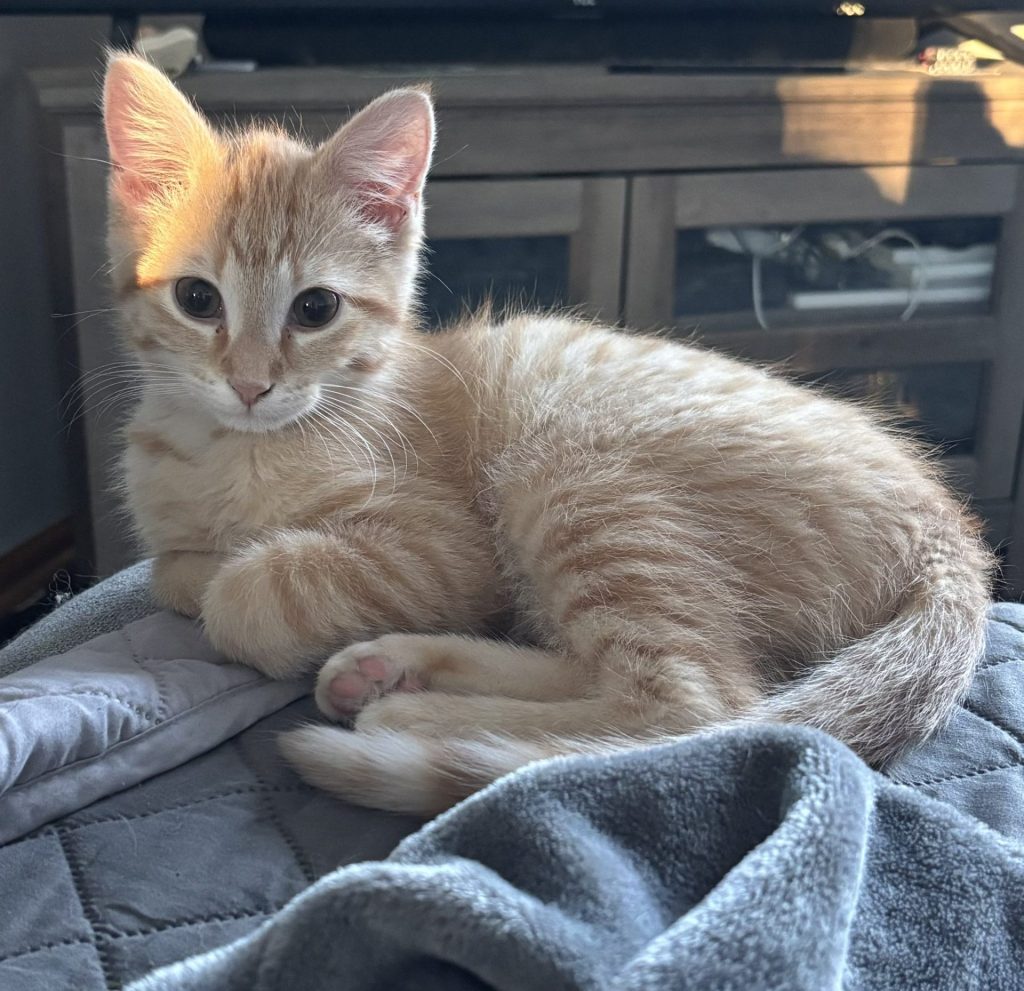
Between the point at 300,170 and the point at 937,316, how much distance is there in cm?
152

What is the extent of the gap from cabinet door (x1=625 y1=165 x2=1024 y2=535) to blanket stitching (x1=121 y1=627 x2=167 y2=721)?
1240 mm

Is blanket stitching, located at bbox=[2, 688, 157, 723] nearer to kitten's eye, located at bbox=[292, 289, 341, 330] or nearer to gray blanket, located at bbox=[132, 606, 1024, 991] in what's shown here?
gray blanket, located at bbox=[132, 606, 1024, 991]

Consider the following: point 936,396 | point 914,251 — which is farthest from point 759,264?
point 936,396

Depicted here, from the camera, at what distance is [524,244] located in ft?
6.56

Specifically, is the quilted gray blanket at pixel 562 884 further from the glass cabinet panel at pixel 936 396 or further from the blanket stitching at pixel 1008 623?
the glass cabinet panel at pixel 936 396

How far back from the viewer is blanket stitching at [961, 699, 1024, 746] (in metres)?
0.95

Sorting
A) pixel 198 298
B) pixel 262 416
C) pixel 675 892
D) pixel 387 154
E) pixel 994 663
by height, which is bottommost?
pixel 994 663

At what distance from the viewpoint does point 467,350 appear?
1.36 m

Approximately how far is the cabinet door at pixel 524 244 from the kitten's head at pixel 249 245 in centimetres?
69

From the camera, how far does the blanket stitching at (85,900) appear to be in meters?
0.67

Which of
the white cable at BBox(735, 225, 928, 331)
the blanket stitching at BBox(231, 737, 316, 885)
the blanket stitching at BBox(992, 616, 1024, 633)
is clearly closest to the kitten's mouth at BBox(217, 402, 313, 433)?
the blanket stitching at BBox(231, 737, 316, 885)

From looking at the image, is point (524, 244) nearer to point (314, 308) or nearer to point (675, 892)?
point (314, 308)

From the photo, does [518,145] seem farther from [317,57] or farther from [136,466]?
[136,466]

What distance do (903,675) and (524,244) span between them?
128cm
